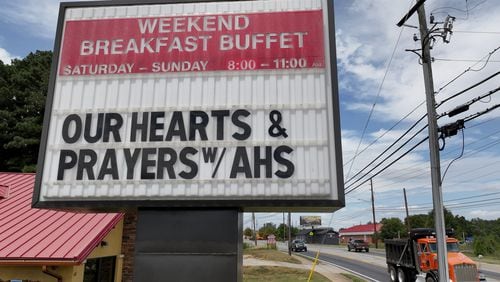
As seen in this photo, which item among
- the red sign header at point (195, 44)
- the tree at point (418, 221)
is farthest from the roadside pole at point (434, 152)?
the tree at point (418, 221)

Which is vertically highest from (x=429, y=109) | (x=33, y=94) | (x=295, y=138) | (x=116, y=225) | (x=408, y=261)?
(x=33, y=94)

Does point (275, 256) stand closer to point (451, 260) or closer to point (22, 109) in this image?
point (451, 260)

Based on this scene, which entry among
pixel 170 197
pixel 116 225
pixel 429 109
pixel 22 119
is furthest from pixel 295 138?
pixel 22 119

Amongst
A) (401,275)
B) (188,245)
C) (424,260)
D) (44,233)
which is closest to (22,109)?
(44,233)

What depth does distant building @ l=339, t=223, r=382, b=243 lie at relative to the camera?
364 ft

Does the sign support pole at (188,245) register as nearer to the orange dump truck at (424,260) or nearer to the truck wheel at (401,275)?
the orange dump truck at (424,260)

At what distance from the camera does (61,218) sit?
41.8ft

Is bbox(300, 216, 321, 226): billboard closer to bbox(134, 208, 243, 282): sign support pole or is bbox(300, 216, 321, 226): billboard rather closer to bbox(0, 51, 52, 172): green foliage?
bbox(0, 51, 52, 172): green foliage

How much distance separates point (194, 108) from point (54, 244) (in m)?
6.85

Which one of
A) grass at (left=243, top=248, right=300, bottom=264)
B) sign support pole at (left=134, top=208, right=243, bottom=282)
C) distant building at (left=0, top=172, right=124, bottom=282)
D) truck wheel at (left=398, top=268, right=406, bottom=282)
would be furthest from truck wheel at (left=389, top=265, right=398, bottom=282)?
sign support pole at (left=134, top=208, right=243, bottom=282)

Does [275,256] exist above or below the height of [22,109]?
below

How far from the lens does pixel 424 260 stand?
69.4ft

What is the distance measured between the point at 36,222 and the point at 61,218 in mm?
701

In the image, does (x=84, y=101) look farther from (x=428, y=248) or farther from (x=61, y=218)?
(x=428, y=248)
